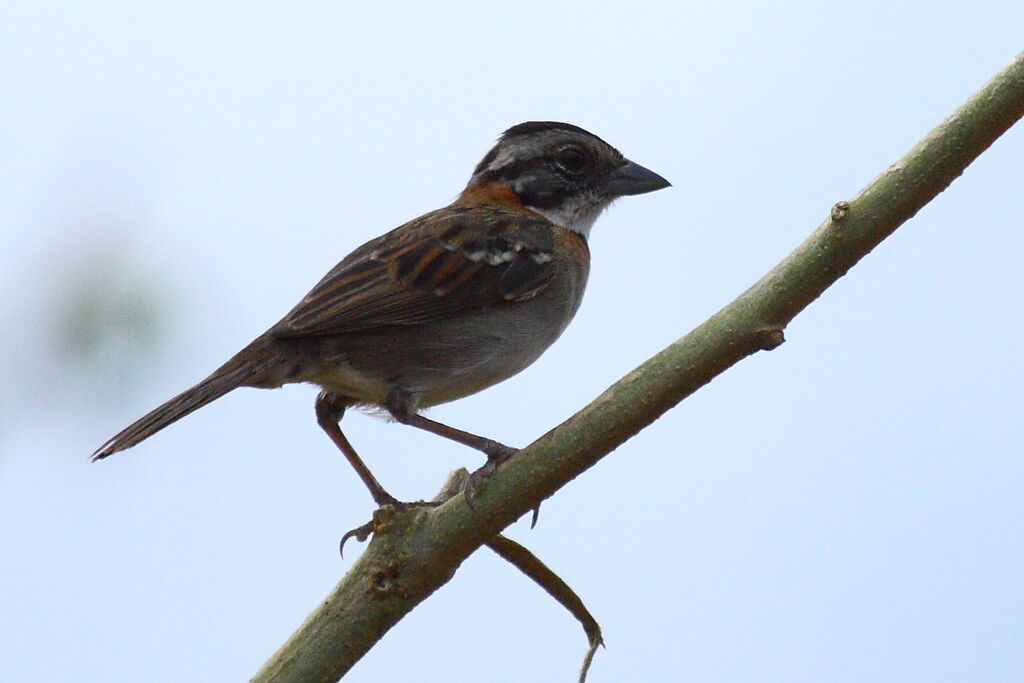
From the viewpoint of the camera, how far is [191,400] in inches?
193

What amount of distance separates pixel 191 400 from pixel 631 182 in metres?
2.93

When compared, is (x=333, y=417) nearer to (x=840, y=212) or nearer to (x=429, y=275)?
(x=429, y=275)

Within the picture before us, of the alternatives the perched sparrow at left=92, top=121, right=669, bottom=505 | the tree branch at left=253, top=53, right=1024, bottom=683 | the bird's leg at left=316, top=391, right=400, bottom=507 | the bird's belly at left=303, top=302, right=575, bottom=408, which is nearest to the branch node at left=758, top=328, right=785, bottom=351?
the tree branch at left=253, top=53, right=1024, bottom=683

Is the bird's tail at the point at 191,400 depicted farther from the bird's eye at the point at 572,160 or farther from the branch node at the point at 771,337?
the branch node at the point at 771,337

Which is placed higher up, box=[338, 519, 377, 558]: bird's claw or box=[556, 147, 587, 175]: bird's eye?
box=[556, 147, 587, 175]: bird's eye

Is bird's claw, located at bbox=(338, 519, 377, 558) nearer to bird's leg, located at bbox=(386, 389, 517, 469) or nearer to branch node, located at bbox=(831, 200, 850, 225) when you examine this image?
bird's leg, located at bbox=(386, 389, 517, 469)

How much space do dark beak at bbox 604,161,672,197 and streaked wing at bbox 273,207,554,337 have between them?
0.77 metres

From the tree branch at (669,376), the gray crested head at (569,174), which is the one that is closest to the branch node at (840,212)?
the tree branch at (669,376)

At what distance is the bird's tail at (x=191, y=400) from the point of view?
15.4 feet

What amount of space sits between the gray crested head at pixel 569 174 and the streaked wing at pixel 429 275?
0.56m

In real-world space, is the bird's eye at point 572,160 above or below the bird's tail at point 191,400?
above

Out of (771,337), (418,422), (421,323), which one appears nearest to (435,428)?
(418,422)

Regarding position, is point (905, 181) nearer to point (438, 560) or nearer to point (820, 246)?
point (820, 246)

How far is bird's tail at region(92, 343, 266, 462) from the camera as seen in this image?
4.69m
